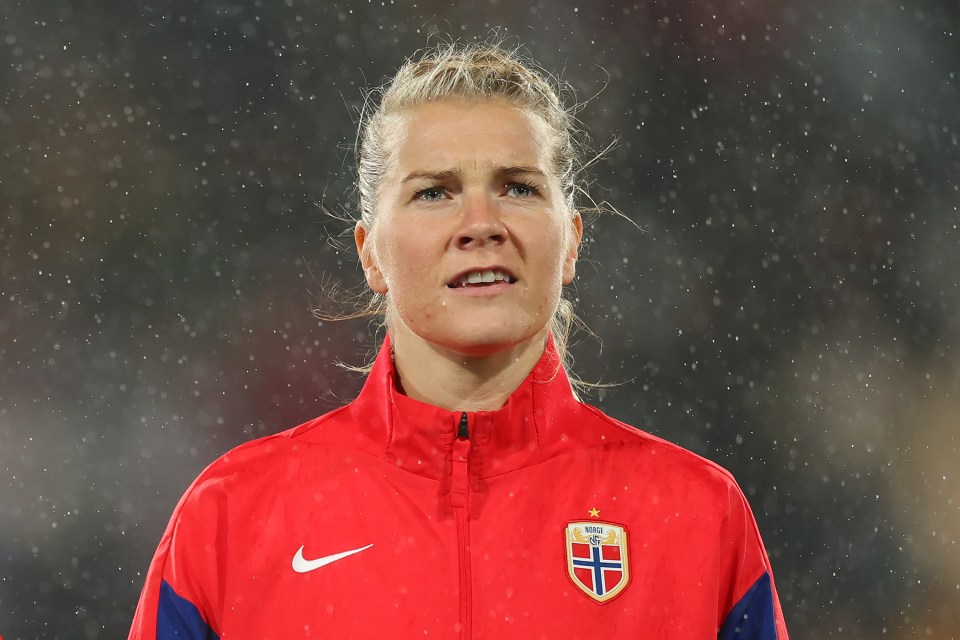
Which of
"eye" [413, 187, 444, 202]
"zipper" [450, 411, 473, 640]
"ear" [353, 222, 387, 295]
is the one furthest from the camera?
"ear" [353, 222, 387, 295]

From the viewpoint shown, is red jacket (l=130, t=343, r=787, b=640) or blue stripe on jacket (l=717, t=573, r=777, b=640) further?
Result: blue stripe on jacket (l=717, t=573, r=777, b=640)

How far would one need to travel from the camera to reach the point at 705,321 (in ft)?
10.3

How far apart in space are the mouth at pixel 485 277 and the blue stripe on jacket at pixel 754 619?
58cm

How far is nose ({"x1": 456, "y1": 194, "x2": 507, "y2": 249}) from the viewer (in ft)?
4.48

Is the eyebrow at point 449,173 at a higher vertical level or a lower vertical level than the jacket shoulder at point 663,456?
higher

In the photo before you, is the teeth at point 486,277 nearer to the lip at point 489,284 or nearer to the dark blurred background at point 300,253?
the lip at point 489,284

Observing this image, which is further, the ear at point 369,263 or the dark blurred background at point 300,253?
the dark blurred background at point 300,253

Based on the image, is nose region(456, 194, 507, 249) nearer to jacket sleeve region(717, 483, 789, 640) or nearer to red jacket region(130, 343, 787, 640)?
red jacket region(130, 343, 787, 640)

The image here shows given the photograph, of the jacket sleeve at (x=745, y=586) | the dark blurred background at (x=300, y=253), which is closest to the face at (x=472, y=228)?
the jacket sleeve at (x=745, y=586)

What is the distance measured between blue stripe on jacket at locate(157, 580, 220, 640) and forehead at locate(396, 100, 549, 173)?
2.28 ft

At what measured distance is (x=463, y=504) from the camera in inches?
54.7

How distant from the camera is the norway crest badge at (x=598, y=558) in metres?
1.38

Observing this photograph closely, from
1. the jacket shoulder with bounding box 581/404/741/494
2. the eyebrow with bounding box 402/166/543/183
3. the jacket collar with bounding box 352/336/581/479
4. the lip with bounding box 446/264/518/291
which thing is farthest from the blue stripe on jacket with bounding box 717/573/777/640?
the eyebrow with bounding box 402/166/543/183

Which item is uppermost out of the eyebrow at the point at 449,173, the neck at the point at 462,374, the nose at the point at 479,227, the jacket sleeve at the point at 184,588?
the eyebrow at the point at 449,173
